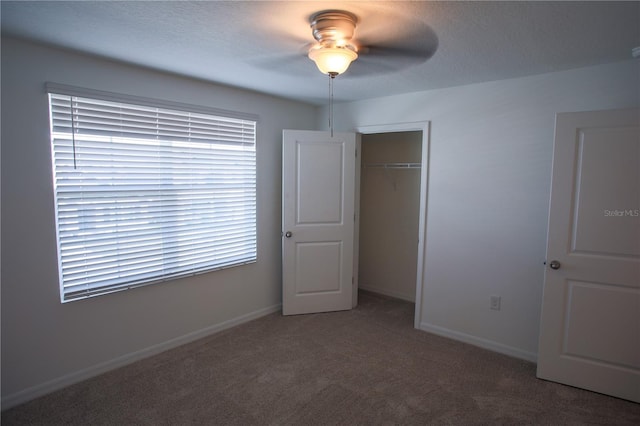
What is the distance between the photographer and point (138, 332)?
9.43 feet

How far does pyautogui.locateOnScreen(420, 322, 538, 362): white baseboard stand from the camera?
2.94 m

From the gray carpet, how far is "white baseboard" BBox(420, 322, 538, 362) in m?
0.07

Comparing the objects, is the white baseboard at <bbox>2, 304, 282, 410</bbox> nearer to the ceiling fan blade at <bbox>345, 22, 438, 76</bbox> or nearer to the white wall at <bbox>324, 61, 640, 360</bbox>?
the white wall at <bbox>324, 61, 640, 360</bbox>

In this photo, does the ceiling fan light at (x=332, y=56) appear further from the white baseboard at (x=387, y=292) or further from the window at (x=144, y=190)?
the white baseboard at (x=387, y=292)

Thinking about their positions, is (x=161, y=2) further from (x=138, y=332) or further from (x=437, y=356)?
(x=437, y=356)

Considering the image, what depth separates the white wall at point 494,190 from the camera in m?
2.70

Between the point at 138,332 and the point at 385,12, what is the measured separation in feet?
9.27

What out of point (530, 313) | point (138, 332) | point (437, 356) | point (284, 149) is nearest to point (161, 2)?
point (284, 149)

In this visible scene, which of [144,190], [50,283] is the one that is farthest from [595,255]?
[50,283]

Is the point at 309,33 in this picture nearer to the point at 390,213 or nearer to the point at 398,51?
the point at 398,51

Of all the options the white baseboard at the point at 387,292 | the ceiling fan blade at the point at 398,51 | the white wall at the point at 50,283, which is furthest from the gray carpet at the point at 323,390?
the ceiling fan blade at the point at 398,51

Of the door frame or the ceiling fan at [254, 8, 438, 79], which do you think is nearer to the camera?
the ceiling fan at [254, 8, 438, 79]

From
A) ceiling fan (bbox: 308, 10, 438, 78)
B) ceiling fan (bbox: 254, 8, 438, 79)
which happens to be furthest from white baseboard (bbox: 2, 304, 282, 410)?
ceiling fan (bbox: 308, 10, 438, 78)

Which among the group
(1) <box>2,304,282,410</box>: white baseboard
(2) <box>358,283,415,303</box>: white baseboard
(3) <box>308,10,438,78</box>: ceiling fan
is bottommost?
(1) <box>2,304,282,410</box>: white baseboard
